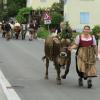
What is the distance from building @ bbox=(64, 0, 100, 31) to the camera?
202ft

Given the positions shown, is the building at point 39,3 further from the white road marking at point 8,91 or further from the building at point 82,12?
the white road marking at point 8,91

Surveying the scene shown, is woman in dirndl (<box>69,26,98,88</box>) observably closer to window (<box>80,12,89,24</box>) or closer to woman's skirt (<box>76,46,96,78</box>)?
woman's skirt (<box>76,46,96,78</box>)

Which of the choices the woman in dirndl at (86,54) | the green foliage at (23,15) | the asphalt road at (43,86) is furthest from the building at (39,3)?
the woman in dirndl at (86,54)

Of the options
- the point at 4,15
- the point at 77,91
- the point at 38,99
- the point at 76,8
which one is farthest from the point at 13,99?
the point at 4,15

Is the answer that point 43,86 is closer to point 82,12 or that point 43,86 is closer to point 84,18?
point 82,12

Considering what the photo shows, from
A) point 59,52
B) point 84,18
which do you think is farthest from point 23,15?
point 59,52

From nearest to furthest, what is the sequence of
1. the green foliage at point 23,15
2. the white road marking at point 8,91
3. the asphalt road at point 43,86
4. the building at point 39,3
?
the white road marking at point 8,91, the asphalt road at point 43,86, the green foliage at point 23,15, the building at point 39,3

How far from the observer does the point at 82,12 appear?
6194cm

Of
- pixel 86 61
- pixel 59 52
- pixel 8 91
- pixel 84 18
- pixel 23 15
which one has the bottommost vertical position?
pixel 23 15

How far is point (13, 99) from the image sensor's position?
12039 millimetres

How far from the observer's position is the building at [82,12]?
202 feet

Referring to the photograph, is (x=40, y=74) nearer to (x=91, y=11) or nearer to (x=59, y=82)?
(x=59, y=82)

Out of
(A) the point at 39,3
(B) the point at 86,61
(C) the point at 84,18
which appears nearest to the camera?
(B) the point at 86,61

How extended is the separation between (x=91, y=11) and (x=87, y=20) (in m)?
1.15
